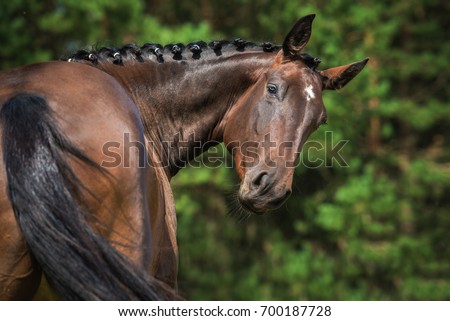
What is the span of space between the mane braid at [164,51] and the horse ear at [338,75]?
0.35 m

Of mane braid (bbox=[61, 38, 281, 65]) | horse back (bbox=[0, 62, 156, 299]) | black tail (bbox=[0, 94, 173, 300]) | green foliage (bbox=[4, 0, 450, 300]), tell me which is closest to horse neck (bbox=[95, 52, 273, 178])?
mane braid (bbox=[61, 38, 281, 65])

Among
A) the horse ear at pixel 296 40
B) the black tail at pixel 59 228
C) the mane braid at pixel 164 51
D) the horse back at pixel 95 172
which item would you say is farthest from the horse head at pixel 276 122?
the black tail at pixel 59 228

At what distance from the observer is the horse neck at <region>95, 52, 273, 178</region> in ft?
14.9

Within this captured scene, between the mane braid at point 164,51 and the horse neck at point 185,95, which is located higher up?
the mane braid at point 164,51

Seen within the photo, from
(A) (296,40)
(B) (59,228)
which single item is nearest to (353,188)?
(A) (296,40)

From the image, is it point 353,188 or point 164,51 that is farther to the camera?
Answer: point 353,188

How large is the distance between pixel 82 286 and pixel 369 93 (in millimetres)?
12864

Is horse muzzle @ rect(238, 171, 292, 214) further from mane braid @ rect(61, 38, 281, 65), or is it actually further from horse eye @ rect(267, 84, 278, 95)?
mane braid @ rect(61, 38, 281, 65)

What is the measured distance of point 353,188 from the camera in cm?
1512

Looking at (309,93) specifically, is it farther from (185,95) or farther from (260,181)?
(185,95)

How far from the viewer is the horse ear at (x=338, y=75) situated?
4734mm

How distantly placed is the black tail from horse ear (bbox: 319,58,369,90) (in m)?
2.16

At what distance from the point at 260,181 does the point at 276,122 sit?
0.34m

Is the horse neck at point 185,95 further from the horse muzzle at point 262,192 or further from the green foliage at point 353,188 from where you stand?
the green foliage at point 353,188
